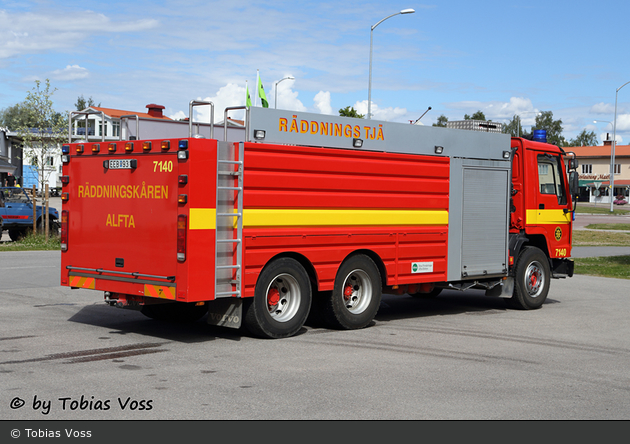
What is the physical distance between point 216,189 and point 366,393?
3.05 metres

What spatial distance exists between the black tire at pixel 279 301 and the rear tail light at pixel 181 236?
1044 mm

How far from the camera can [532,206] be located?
12.5 meters

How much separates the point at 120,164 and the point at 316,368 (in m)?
3.53

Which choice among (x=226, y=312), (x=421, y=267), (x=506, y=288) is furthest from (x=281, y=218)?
(x=506, y=288)

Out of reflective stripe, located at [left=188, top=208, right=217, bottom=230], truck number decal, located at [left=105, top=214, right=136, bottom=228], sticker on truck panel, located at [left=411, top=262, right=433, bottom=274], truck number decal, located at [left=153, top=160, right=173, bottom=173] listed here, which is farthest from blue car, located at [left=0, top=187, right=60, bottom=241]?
reflective stripe, located at [left=188, top=208, right=217, bottom=230]

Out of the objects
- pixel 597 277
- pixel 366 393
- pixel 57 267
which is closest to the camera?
pixel 366 393

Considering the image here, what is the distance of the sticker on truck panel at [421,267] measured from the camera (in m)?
10.8

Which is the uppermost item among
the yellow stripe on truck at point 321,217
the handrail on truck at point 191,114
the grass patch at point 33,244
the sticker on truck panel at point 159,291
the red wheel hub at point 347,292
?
the handrail on truck at point 191,114

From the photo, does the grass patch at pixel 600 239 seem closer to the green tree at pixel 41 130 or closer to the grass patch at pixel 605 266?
the grass patch at pixel 605 266

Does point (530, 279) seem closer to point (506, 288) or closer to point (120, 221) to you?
point (506, 288)

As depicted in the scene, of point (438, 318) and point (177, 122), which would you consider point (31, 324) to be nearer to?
point (177, 122)

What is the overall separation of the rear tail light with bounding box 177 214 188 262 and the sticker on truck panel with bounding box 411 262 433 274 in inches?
148

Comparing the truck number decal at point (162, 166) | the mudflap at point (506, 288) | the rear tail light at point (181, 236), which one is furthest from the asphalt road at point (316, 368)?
the truck number decal at point (162, 166)

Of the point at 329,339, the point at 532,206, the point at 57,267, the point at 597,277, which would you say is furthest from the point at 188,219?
the point at 597,277
